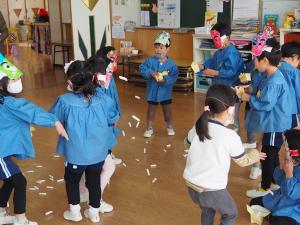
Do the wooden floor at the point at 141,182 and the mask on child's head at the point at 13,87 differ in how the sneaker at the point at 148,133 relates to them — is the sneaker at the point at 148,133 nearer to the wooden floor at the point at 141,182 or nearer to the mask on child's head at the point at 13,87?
the wooden floor at the point at 141,182

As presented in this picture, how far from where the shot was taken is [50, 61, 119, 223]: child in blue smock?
8.33 feet

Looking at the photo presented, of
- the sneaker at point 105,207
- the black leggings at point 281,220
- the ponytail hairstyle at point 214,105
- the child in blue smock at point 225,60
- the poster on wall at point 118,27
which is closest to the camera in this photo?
the ponytail hairstyle at point 214,105

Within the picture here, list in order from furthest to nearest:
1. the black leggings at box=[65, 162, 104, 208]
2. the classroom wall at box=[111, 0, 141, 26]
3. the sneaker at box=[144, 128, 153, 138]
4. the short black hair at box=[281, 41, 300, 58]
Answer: the classroom wall at box=[111, 0, 141, 26]
the sneaker at box=[144, 128, 153, 138]
the short black hair at box=[281, 41, 300, 58]
the black leggings at box=[65, 162, 104, 208]

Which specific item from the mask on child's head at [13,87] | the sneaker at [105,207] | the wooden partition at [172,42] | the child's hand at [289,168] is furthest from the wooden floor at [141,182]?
the wooden partition at [172,42]

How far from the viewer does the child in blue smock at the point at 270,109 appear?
9.13 ft

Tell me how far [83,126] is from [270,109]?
4.12 ft

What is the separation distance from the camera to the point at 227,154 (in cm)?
204

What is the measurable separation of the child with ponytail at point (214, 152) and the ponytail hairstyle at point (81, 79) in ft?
2.54

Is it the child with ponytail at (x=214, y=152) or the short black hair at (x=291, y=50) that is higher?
the short black hair at (x=291, y=50)

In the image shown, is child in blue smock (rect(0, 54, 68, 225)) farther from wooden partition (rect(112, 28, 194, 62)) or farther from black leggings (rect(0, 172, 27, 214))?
wooden partition (rect(112, 28, 194, 62))

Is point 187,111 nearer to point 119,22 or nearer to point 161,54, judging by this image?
point 161,54

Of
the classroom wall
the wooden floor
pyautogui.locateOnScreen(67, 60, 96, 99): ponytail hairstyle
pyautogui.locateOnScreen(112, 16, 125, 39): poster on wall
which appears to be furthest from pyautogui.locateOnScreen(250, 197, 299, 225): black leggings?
pyautogui.locateOnScreen(112, 16, 125, 39): poster on wall

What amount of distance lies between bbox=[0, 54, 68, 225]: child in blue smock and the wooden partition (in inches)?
189

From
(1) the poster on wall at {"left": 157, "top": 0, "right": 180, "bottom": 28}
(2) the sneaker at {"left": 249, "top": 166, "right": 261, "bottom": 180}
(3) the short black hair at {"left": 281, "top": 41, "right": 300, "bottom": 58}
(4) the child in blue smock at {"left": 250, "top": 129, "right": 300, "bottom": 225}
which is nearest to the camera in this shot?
(4) the child in blue smock at {"left": 250, "top": 129, "right": 300, "bottom": 225}
